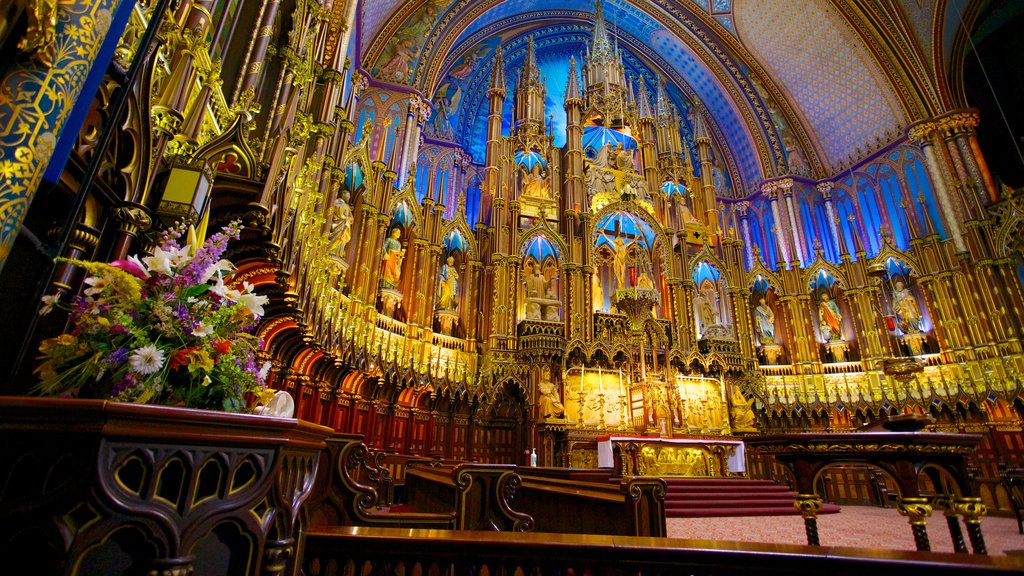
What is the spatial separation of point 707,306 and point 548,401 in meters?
7.91

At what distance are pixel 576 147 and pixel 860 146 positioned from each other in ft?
40.6

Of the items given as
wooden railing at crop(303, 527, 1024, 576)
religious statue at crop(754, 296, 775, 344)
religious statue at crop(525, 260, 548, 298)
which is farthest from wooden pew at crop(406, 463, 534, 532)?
religious statue at crop(754, 296, 775, 344)

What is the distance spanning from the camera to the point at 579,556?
85.2 inches

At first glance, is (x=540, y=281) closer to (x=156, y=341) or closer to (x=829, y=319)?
(x=829, y=319)

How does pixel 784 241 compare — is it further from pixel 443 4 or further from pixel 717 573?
pixel 717 573

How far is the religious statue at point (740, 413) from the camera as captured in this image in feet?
50.7

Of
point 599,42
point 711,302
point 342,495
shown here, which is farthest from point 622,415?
point 599,42

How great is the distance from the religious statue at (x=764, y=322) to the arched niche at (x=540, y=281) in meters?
8.33

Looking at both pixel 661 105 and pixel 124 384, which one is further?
pixel 661 105

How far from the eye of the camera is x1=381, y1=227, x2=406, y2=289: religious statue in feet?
43.8

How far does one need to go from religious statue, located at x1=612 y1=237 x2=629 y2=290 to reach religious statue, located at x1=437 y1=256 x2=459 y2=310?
6029 mm

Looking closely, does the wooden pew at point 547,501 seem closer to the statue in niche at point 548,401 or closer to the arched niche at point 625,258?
the statue in niche at point 548,401

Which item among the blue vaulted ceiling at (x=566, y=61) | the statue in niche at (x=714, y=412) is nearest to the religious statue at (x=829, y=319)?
the statue in niche at (x=714, y=412)

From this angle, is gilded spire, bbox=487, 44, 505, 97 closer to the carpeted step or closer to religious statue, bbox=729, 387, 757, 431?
religious statue, bbox=729, 387, 757, 431
